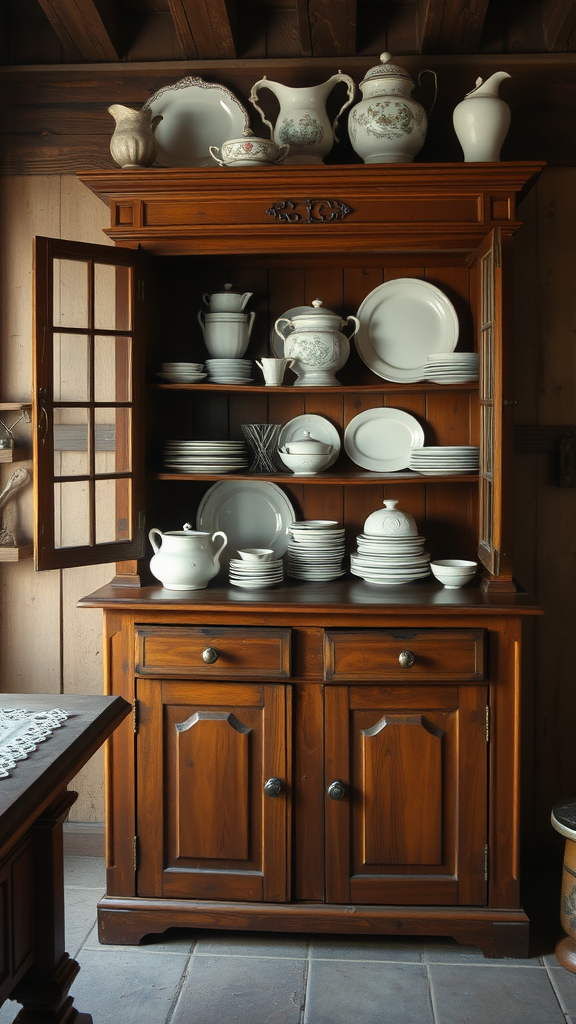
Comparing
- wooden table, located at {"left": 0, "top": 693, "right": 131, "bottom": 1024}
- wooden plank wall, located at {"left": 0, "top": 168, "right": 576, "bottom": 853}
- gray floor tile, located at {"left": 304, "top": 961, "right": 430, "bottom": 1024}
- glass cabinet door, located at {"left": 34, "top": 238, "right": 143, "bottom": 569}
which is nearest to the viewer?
wooden table, located at {"left": 0, "top": 693, "right": 131, "bottom": 1024}

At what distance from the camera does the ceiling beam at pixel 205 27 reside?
110 inches

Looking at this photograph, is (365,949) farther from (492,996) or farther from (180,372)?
(180,372)

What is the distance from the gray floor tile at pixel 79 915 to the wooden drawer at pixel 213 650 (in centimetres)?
77

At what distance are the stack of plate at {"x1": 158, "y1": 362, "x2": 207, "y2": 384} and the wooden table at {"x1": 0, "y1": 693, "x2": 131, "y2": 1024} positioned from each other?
4.11 feet

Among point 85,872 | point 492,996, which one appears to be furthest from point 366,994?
point 85,872

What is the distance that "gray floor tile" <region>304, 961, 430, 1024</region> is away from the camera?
2.30 metres

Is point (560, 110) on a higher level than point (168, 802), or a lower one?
higher

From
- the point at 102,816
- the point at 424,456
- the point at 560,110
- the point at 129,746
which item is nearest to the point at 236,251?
the point at 424,456

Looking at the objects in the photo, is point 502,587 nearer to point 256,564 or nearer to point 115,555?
point 256,564

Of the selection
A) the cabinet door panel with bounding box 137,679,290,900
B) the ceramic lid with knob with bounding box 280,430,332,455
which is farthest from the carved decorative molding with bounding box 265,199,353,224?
the cabinet door panel with bounding box 137,679,290,900

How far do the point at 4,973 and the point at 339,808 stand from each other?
4.17ft

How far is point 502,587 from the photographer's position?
8.69 ft

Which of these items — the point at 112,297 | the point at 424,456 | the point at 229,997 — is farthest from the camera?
the point at 112,297

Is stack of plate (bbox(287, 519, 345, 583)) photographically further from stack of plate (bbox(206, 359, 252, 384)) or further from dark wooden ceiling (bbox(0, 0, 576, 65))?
dark wooden ceiling (bbox(0, 0, 576, 65))
